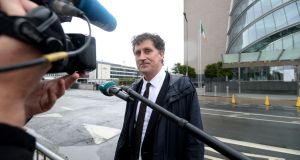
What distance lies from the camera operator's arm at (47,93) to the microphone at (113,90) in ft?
1.71

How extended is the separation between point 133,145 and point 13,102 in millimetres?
1841

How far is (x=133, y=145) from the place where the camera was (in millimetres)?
2508

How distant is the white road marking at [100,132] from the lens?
7.57m

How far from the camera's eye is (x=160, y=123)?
2.38 metres

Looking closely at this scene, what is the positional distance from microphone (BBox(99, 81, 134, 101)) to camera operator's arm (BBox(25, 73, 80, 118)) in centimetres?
52

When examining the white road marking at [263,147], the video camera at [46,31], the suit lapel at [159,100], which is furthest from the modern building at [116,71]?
the video camera at [46,31]

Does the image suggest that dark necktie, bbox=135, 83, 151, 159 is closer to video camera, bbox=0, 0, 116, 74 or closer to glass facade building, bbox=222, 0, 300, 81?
video camera, bbox=0, 0, 116, 74

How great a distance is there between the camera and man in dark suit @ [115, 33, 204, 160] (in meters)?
2.38

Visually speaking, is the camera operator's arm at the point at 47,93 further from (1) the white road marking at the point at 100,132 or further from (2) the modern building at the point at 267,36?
(2) the modern building at the point at 267,36

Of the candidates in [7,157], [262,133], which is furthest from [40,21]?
[262,133]

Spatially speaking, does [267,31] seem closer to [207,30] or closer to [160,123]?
[207,30]

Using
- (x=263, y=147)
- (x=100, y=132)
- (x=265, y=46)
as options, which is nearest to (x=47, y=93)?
(x=263, y=147)

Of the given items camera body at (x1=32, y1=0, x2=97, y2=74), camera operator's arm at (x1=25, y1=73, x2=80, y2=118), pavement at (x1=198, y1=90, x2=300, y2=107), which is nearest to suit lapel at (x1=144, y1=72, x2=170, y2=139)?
A: camera operator's arm at (x1=25, y1=73, x2=80, y2=118)

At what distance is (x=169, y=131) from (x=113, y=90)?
0.82m
